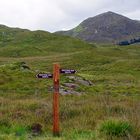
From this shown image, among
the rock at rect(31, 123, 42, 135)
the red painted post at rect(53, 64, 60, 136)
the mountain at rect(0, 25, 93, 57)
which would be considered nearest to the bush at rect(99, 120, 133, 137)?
the red painted post at rect(53, 64, 60, 136)

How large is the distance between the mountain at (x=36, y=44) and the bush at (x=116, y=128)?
12599cm

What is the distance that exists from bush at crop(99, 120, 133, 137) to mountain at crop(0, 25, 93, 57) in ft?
413

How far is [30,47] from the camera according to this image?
152375 mm

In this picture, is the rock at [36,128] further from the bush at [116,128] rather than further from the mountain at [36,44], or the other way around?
the mountain at [36,44]

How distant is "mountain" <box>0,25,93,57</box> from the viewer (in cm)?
14475

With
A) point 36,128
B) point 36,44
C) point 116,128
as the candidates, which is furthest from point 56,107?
point 36,44

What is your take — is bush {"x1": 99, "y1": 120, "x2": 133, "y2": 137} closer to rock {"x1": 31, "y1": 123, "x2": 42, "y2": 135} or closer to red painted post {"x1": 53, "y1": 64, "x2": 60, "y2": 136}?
red painted post {"x1": 53, "y1": 64, "x2": 60, "y2": 136}

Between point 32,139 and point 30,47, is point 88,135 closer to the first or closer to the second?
point 32,139

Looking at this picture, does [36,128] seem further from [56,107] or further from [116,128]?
[116,128]

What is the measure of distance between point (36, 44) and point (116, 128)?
160 metres

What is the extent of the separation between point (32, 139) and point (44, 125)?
7.26 feet

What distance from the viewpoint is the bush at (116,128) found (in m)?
11.4

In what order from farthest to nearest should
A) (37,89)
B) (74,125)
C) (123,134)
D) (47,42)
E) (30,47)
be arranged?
(47,42) → (30,47) → (37,89) → (74,125) → (123,134)

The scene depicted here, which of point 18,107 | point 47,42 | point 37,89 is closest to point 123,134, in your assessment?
point 18,107
